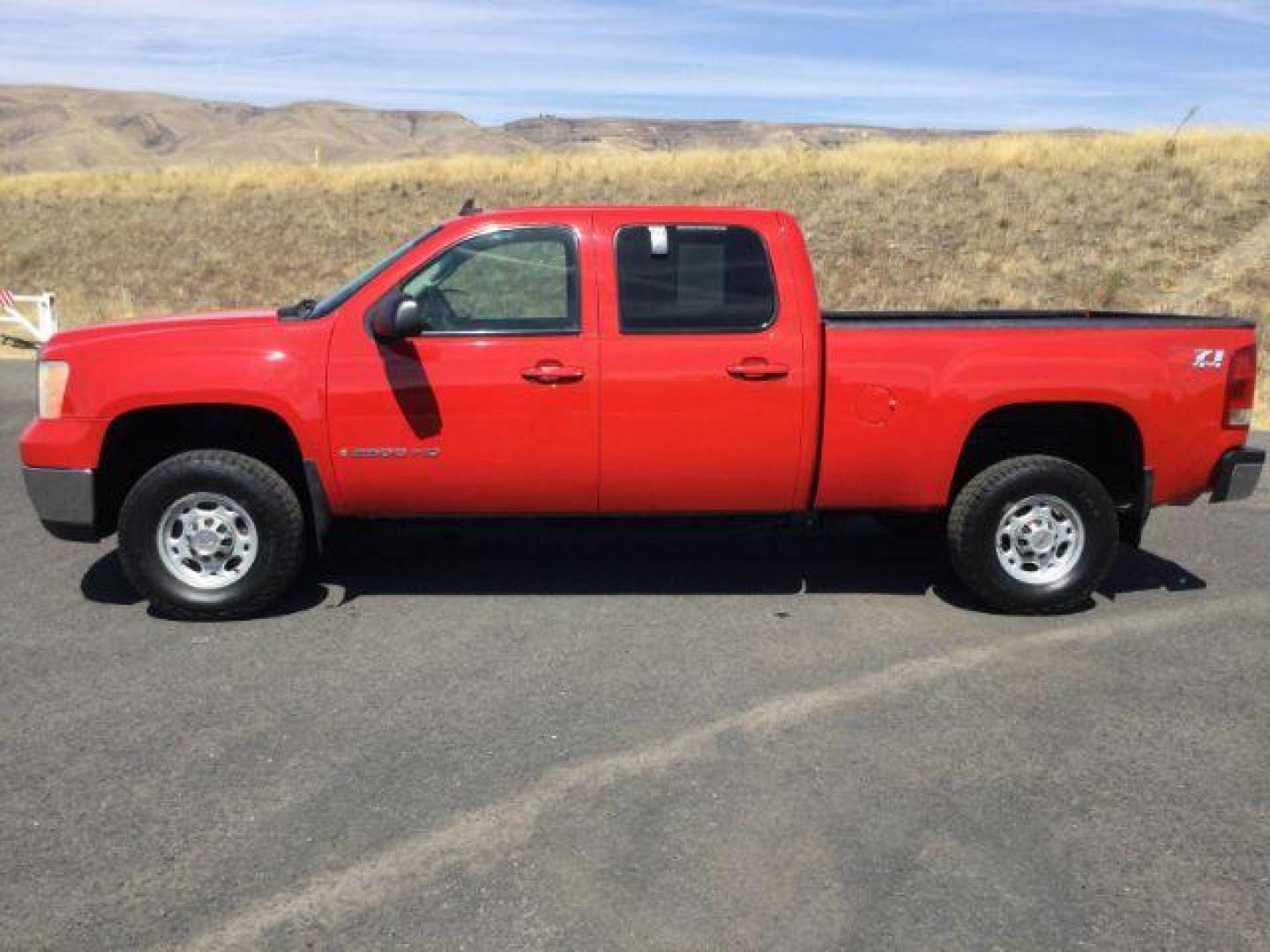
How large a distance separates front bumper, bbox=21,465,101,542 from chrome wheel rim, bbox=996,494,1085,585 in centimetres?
443

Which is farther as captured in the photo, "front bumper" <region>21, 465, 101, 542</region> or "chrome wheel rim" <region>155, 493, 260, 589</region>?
"chrome wheel rim" <region>155, 493, 260, 589</region>

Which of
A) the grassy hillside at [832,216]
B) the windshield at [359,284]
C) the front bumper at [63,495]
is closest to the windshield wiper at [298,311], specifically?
the windshield at [359,284]

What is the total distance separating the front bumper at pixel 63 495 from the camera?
5602mm

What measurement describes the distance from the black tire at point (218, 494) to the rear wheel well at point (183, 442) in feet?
0.76

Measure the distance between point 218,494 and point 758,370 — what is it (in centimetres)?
266

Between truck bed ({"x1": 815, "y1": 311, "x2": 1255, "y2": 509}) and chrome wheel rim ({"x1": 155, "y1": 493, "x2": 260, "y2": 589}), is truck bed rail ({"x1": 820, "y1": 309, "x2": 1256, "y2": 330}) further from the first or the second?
chrome wheel rim ({"x1": 155, "y1": 493, "x2": 260, "y2": 589})

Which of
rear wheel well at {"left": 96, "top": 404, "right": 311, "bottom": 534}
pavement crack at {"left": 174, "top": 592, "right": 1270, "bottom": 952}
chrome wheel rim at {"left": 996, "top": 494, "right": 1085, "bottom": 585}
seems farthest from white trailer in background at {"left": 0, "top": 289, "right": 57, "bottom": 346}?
pavement crack at {"left": 174, "top": 592, "right": 1270, "bottom": 952}

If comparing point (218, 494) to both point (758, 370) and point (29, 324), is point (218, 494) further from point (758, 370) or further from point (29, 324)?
point (29, 324)

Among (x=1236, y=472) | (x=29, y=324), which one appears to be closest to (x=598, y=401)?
(x=1236, y=472)

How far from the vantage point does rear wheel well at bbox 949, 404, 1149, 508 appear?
5.97 metres

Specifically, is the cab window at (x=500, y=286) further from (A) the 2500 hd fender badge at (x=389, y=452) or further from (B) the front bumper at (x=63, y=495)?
(B) the front bumper at (x=63, y=495)

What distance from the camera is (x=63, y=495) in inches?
222

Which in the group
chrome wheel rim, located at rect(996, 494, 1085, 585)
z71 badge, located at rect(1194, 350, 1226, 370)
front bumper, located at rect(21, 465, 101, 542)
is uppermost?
z71 badge, located at rect(1194, 350, 1226, 370)

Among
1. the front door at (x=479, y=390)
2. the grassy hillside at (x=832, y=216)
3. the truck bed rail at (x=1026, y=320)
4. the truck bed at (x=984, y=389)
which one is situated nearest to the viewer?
the front door at (x=479, y=390)
